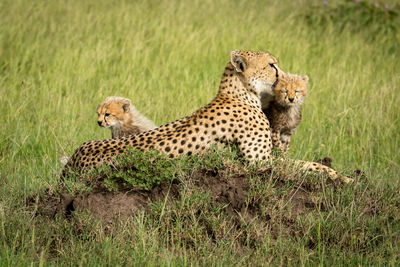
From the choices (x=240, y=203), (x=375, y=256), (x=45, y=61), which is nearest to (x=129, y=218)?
(x=240, y=203)

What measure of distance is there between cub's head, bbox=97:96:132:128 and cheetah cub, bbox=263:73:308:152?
4.39 ft

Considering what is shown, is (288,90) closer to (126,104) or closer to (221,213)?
(221,213)

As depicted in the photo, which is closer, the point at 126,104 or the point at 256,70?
the point at 256,70

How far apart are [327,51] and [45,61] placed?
4.08m

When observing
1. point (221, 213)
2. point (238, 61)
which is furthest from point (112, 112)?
Result: point (221, 213)

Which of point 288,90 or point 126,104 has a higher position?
point 288,90

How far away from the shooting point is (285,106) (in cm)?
507

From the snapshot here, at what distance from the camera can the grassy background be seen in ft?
19.5

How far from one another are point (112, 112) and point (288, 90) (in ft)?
5.49

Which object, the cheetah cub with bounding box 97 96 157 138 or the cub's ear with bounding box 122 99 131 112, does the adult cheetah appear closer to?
the cheetah cub with bounding box 97 96 157 138

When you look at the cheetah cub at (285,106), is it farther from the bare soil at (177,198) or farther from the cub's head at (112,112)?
the cub's head at (112,112)

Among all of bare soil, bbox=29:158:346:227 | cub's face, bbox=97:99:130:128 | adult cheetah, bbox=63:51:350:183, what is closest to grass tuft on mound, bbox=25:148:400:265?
bare soil, bbox=29:158:346:227

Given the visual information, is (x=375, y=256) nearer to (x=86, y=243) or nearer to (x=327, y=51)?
(x=86, y=243)

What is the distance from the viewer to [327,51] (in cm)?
877
